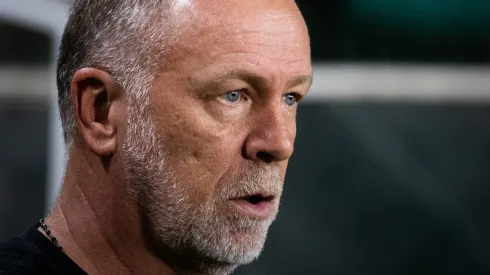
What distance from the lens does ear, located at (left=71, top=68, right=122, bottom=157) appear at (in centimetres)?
114

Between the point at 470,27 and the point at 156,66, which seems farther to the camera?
the point at 470,27

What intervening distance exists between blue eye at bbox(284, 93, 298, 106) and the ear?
0.26 m

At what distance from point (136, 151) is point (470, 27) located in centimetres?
248

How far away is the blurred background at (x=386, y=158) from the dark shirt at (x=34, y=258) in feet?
7.00

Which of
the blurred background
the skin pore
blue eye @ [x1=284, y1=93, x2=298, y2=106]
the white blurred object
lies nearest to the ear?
the skin pore

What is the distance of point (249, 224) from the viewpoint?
3.70 feet

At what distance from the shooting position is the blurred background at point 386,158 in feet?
10.8

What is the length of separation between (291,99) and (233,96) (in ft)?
0.39

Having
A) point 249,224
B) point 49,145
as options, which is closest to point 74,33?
point 249,224

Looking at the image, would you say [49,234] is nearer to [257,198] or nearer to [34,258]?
[34,258]

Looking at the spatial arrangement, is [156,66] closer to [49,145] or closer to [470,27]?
[49,145]

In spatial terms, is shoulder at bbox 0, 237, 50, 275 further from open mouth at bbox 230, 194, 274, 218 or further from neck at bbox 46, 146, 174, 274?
open mouth at bbox 230, 194, 274, 218

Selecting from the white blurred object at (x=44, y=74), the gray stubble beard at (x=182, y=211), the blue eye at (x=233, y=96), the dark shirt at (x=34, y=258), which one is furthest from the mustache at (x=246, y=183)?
the white blurred object at (x=44, y=74)

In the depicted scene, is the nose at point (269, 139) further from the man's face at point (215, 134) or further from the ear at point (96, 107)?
the ear at point (96, 107)
